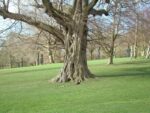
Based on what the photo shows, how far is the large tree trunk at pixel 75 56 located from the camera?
84.4ft

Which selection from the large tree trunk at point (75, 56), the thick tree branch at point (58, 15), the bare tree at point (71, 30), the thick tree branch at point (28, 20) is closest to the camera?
the thick tree branch at point (58, 15)

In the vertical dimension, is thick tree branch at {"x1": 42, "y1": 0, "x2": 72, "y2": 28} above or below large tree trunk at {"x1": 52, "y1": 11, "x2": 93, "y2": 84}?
above

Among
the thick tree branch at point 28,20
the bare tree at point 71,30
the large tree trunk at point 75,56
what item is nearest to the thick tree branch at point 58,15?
the bare tree at point 71,30

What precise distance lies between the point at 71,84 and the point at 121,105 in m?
9.93

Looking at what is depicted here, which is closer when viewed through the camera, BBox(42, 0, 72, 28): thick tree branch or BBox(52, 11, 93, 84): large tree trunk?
BBox(42, 0, 72, 28): thick tree branch

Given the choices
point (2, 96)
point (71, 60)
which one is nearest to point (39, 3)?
point (71, 60)

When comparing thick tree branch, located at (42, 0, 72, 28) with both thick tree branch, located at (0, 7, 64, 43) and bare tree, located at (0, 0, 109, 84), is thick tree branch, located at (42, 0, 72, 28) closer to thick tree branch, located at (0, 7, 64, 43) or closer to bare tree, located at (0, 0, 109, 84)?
bare tree, located at (0, 0, 109, 84)

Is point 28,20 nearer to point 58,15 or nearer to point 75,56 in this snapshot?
point 58,15

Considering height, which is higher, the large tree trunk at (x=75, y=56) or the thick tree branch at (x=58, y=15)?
the thick tree branch at (x=58, y=15)

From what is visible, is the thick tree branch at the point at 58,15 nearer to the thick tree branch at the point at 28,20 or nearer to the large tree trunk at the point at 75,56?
the large tree trunk at the point at 75,56

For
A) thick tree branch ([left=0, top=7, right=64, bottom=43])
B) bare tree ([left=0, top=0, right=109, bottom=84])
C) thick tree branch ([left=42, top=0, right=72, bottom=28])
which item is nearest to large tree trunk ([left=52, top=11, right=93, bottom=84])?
bare tree ([left=0, top=0, right=109, bottom=84])

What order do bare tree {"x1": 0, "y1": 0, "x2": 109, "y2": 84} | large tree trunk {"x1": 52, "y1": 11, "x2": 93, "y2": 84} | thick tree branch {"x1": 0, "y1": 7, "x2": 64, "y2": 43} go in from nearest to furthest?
thick tree branch {"x1": 0, "y1": 7, "x2": 64, "y2": 43}
bare tree {"x1": 0, "y1": 0, "x2": 109, "y2": 84}
large tree trunk {"x1": 52, "y1": 11, "x2": 93, "y2": 84}

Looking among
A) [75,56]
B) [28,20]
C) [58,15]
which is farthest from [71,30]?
[28,20]

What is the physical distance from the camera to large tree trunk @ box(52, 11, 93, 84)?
25.7 metres
